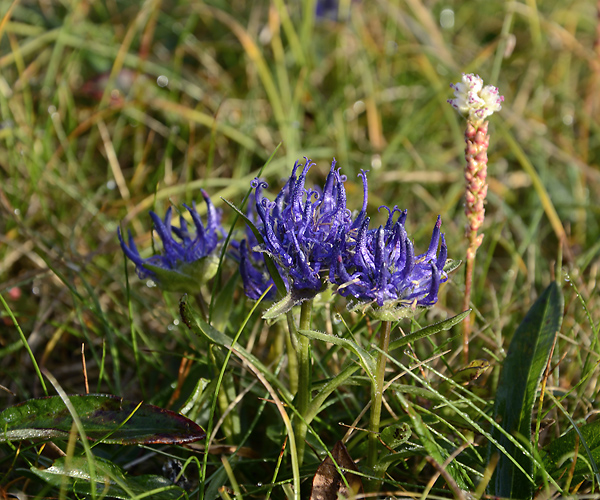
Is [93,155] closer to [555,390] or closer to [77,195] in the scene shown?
[77,195]

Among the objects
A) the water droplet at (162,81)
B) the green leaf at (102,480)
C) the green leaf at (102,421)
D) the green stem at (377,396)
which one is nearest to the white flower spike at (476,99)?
the green stem at (377,396)

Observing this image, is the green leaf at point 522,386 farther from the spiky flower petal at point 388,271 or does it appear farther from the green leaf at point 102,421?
the green leaf at point 102,421

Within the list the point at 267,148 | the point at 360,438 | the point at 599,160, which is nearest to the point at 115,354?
the point at 360,438

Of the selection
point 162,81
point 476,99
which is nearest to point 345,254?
point 476,99

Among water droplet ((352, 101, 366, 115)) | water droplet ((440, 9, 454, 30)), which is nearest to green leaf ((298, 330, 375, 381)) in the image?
water droplet ((352, 101, 366, 115))

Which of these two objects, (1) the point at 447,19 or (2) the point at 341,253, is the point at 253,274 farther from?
(1) the point at 447,19

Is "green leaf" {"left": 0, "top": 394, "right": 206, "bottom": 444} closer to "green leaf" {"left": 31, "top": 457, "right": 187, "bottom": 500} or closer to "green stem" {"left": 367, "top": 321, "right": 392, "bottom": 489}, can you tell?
"green leaf" {"left": 31, "top": 457, "right": 187, "bottom": 500}

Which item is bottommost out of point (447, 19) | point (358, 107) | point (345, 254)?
point (345, 254)
